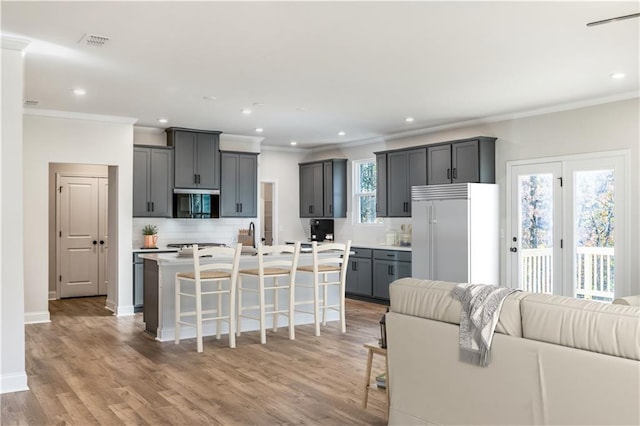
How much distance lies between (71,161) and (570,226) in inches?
256

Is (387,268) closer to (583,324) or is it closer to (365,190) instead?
(365,190)

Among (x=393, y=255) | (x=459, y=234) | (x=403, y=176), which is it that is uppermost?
(x=403, y=176)

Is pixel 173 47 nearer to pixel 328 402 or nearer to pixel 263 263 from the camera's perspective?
pixel 263 263

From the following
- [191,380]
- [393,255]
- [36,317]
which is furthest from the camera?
[393,255]

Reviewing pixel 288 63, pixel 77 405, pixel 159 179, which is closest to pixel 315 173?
pixel 159 179

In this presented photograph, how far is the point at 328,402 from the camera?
404 centimetres

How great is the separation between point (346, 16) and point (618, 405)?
291cm

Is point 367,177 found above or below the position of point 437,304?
above

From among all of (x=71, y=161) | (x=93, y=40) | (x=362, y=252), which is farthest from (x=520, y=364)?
(x=71, y=161)

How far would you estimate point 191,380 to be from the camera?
461cm

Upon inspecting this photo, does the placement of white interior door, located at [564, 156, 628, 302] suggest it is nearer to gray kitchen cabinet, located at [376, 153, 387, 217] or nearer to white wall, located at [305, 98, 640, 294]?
white wall, located at [305, 98, 640, 294]

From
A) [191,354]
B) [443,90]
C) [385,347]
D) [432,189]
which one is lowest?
[191,354]

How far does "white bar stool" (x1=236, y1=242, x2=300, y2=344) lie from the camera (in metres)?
6.00

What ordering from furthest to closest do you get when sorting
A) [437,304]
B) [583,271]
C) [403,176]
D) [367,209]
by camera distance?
[367,209], [403,176], [583,271], [437,304]
